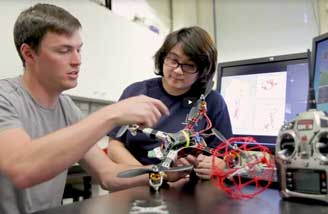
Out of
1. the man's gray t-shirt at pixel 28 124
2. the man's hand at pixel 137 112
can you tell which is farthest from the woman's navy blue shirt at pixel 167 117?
the man's hand at pixel 137 112

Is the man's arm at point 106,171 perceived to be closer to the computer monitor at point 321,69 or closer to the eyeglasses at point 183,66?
the eyeglasses at point 183,66

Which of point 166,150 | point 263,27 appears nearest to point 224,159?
point 166,150

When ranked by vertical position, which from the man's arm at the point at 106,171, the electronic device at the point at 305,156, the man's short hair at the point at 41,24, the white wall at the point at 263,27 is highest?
the white wall at the point at 263,27

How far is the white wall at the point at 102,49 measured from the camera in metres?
2.04

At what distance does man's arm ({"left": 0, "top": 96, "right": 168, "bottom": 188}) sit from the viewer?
702 mm

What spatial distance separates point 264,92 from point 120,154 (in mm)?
642

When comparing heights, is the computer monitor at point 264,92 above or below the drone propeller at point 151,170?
above

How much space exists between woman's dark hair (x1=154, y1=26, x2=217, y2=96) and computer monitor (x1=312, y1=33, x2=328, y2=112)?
14.5 inches

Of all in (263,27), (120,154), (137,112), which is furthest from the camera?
(263,27)

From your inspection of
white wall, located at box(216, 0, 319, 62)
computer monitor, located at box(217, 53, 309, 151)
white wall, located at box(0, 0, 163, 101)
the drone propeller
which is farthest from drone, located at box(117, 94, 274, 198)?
white wall, located at box(216, 0, 319, 62)

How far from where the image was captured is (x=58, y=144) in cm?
71

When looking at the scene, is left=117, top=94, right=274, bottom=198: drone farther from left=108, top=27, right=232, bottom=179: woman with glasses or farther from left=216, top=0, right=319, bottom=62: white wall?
left=216, top=0, right=319, bottom=62: white wall

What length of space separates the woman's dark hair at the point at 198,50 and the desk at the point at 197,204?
1.93 ft

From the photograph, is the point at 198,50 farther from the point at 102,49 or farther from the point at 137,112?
the point at 102,49
